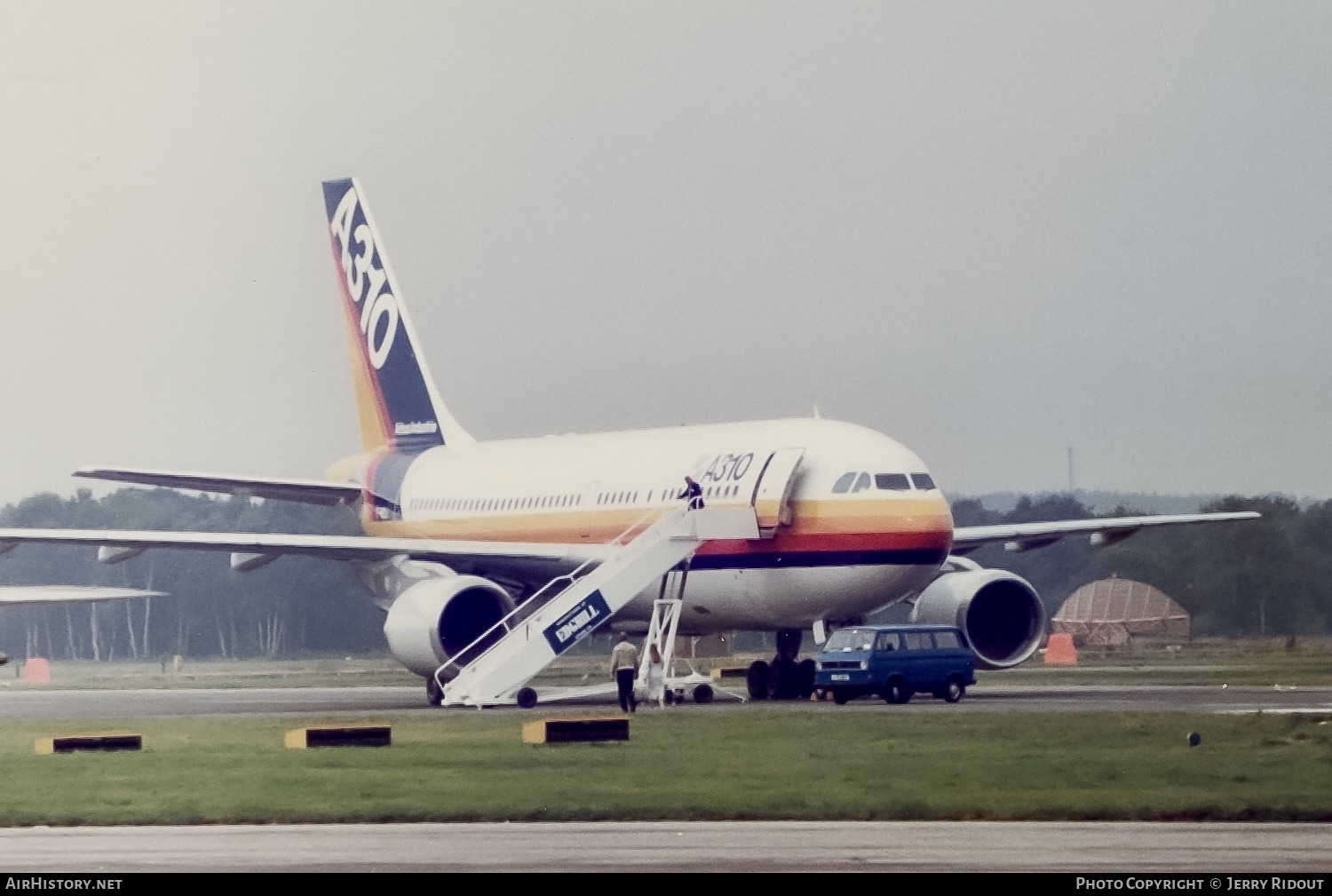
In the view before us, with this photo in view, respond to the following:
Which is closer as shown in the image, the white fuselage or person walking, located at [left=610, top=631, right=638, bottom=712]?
person walking, located at [left=610, top=631, right=638, bottom=712]

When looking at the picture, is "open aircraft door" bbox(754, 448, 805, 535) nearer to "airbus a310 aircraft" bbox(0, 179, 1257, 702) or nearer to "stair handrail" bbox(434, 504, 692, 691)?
"airbus a310 aircraft" bbox(0, 179, 1257, 702)

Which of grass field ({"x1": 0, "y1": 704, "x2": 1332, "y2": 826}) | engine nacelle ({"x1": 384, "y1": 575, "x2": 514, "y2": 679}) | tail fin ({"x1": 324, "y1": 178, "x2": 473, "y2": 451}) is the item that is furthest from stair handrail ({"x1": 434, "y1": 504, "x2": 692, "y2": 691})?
tail fin ({"x1": 324, "y1": 178, "x2": 473, "y2": 451})

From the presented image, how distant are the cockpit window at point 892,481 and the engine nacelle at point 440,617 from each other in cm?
701

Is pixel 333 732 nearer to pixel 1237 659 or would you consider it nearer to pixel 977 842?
pixel 977 842

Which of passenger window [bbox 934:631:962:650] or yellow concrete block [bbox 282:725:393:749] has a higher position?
passenger window [bbox 934:631:962:650]

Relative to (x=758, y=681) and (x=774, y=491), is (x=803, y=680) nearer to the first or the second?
(x=758, y=681)

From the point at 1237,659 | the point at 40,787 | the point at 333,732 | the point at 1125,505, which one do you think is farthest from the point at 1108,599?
the point at 40,787

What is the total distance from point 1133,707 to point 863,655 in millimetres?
4782

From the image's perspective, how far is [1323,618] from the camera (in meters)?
49.0

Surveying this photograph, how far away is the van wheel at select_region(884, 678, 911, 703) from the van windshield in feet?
2.23

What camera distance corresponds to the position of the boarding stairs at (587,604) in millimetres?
34344

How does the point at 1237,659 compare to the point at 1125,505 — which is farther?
the point at 1125,505

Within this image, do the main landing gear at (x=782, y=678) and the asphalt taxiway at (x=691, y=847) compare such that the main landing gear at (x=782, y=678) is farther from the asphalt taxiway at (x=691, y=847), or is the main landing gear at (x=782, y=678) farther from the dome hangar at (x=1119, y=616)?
the dome hangar at (x=1119, y=616)

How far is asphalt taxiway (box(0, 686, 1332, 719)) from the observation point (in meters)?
31.9
